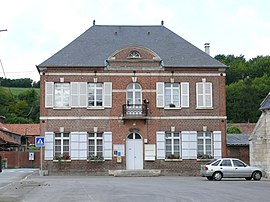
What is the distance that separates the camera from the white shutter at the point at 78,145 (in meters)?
38.1

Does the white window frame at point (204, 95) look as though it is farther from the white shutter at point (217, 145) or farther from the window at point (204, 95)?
the white shutter at point (217, 145)

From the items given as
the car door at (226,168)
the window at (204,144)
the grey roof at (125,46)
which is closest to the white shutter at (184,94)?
the grey roof at (125,46)

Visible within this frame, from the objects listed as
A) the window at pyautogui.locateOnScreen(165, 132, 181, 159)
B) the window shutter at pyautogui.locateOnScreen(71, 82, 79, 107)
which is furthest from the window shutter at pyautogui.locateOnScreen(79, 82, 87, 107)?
the window at pyautogui.locateOnScreen(165, 132, 181, 159)

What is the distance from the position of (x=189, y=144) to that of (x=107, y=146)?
5.91m

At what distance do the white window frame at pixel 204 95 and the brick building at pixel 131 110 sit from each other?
0.07 meters

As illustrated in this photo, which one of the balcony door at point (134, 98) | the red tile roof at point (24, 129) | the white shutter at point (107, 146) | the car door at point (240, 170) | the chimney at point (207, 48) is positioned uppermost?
the chimney at point (207, 48)

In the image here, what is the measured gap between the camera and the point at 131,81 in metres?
39.0

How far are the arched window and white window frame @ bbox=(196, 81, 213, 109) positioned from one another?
423 cm

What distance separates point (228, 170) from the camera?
102 feet

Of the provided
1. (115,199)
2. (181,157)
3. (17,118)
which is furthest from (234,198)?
(17,118)

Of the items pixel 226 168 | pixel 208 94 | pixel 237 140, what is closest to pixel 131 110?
pixel 208 94

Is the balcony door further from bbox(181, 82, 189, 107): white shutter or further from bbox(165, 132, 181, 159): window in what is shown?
bbox(181, 82, 189, 107): white shutter

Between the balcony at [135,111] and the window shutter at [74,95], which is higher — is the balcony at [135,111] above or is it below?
below

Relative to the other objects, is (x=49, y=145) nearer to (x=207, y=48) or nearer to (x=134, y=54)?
(x=134, y=54)
